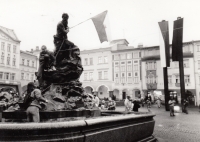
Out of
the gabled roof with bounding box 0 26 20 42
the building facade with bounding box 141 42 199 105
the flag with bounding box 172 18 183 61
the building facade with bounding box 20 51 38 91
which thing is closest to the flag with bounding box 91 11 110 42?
the flag with bounding box 172 18 183 61

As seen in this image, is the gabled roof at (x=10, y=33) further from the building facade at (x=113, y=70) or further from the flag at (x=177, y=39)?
the flag at (x=177, y=39)

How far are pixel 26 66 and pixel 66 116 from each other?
4322cm

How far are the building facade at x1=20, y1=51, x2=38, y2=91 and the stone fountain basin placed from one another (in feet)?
136

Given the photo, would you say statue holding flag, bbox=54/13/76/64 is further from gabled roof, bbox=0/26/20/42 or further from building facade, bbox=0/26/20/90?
gabled roof, bbox=0/26/20/42

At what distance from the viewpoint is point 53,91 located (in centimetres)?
650

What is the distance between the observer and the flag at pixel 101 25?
872 centimetres

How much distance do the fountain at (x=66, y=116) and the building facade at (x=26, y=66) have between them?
125 feet

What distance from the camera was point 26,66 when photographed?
4600cm

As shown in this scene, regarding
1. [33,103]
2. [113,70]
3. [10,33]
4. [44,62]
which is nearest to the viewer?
[33,103]

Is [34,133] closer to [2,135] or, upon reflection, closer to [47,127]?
[47,127]

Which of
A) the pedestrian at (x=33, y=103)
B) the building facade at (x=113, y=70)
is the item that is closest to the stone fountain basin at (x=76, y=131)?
the pedestrian at (x=33, y=103)

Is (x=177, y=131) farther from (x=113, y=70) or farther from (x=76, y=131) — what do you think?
(x=113, y=70)

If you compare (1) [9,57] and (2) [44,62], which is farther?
(1) [9,57]

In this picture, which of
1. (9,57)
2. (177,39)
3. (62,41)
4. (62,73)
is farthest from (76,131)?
(9,57)
